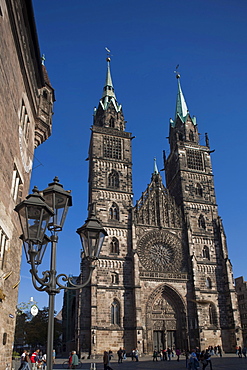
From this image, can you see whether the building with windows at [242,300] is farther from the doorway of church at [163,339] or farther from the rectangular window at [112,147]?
the rectangular window at [112,147]

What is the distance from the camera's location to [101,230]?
767cm

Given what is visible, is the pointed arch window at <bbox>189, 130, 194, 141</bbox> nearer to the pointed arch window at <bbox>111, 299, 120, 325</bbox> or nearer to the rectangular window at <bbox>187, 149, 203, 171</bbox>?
the rectangular window at <bbox>187, 149, 203, 171</bbox>

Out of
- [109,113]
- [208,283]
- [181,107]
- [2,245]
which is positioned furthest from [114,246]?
[181,107]

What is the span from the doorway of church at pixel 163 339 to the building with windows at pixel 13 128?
2434cm

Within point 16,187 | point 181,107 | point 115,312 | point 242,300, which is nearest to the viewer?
point 16,187

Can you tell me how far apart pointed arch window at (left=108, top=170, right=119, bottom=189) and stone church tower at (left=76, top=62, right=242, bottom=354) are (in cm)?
12

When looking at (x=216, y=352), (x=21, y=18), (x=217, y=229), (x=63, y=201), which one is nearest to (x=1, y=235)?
(x=63, y=201)

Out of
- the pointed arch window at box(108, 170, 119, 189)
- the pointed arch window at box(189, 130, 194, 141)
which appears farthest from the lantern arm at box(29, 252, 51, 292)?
the pointed arch window at box(189, 130, 194, 141)

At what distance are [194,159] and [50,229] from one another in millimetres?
40168

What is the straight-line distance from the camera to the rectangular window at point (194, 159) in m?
45.2

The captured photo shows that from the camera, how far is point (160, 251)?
38.2 m

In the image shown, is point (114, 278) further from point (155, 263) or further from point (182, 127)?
point (182, 127)

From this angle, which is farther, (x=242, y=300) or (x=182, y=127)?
(x=242, y=300)

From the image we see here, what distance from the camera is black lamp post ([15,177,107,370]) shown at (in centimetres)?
668
